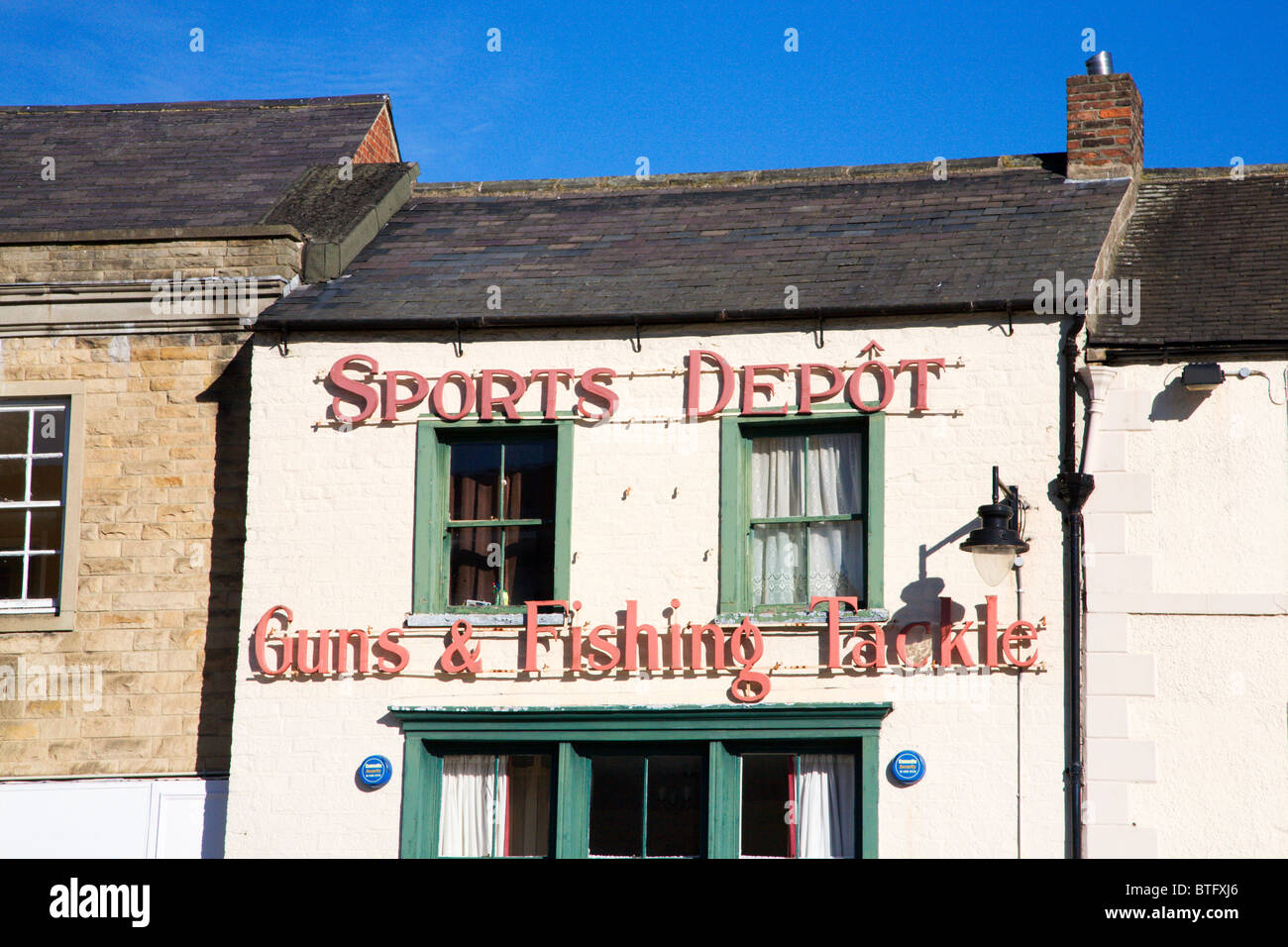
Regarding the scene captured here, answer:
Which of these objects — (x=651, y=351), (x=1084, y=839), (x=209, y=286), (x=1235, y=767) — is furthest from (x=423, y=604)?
(x=1235, y=767)

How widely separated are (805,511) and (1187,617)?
9.50 feet

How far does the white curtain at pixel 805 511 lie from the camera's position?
41.2 feet

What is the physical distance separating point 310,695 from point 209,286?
3762mm

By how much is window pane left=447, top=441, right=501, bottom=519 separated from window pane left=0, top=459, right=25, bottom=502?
3.54 m

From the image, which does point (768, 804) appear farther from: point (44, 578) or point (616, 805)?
point (44, 578)

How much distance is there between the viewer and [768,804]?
12.3 meters

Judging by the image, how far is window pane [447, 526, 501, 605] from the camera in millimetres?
12984

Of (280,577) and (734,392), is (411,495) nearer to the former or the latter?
(280,577)

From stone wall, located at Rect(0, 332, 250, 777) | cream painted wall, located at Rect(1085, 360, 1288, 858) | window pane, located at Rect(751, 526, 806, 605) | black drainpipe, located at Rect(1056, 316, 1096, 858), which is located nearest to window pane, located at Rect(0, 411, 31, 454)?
stone wall, located at Rect(0, 332, 250, 777)

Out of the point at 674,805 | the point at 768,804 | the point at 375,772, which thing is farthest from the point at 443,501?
the point at 768,804

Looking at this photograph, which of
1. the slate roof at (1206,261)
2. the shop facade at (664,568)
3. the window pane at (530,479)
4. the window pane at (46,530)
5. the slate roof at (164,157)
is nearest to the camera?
the shop facade at (664,568)

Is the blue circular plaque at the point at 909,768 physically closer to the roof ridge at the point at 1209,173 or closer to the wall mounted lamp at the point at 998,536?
the wall mounted lamp at the point at 998,536

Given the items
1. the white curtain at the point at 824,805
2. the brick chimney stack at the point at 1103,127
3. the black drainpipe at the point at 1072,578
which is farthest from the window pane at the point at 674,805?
the brick chimney stack at the point at 1103,127

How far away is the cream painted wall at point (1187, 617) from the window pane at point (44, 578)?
8.43m
